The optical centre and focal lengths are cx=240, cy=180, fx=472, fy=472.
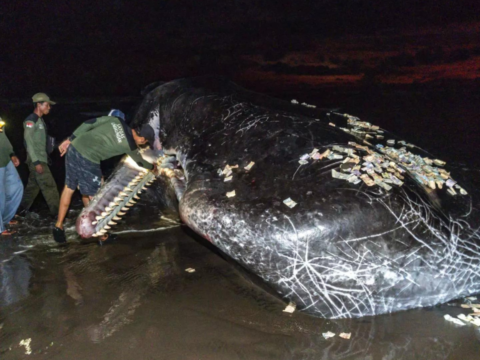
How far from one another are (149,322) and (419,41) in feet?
66.9

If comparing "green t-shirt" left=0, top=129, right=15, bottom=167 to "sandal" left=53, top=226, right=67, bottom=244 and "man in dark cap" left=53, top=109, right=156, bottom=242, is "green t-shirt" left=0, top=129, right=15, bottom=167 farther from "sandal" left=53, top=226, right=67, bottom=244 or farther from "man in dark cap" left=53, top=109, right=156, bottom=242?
"sandal" left=53, top=226, right=67, bottom=244

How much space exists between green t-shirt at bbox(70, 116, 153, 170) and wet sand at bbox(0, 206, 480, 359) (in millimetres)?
1283

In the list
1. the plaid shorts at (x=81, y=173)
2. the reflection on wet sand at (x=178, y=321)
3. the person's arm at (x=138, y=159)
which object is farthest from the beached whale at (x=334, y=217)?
the plaid shorts at (x=81, y=173)

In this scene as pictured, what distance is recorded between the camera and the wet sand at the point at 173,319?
3.75 metres

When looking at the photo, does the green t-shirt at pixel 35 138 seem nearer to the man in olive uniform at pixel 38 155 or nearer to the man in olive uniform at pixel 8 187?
the man in olive uniform at pixel 38 155

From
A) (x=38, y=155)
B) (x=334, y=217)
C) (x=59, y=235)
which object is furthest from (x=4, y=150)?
(x=334, y=217)

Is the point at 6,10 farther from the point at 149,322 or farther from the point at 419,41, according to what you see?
the point at 149,322

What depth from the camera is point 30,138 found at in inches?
273

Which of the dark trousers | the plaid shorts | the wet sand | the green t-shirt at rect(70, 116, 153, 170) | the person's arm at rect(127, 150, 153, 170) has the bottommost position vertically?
the wet sand

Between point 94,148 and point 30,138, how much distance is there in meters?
1.41

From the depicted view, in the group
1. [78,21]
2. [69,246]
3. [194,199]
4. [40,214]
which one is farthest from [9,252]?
[78,21]

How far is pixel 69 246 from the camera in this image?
6.04 m

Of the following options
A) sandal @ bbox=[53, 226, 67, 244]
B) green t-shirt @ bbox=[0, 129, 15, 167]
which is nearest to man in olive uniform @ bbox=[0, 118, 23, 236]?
green t-shirt @ bbox=[0, 129, 15, 167]

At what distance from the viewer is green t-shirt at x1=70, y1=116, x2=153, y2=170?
5.88 m
